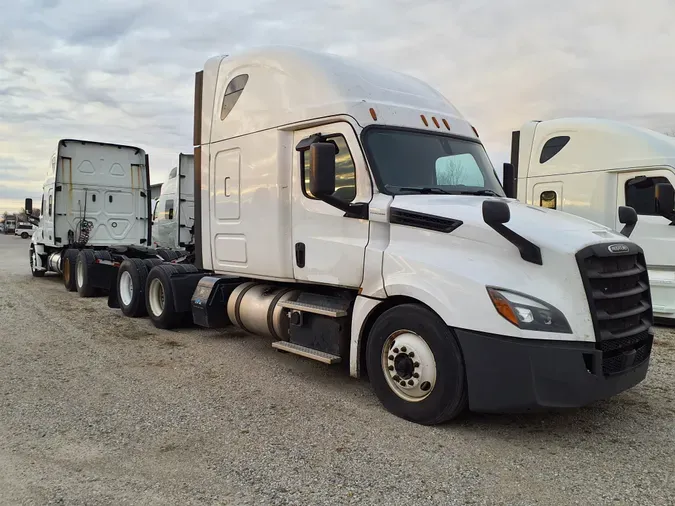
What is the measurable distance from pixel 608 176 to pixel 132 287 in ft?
26.5

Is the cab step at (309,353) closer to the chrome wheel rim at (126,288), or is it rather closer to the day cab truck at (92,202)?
the chrome wheel rim at (126,288)

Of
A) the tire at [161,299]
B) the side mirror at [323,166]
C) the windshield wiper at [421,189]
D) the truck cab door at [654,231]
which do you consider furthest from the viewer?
the truck cab door at [654,231]

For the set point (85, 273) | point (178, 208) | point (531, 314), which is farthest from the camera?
point (178, 208)

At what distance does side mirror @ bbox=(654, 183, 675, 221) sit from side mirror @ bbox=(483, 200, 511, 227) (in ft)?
11.7

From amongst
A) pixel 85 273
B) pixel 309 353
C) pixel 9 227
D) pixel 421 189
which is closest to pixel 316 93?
pixel 421 189

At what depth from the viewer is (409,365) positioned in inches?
177

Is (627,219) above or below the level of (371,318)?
above

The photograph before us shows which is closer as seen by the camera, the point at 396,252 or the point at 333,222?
the point at 396,252

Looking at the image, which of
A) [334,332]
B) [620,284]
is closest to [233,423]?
[334,332]

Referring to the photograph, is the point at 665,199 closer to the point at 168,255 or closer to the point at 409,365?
the point at 409,365

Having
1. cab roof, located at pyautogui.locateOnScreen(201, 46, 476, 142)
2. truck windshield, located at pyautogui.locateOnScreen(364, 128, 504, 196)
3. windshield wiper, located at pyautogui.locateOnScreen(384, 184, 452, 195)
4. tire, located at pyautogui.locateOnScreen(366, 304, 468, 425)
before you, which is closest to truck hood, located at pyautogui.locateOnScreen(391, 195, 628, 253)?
windshield wiper, located at pyautogui.locateOnScreen(384, 184, 452, 195)

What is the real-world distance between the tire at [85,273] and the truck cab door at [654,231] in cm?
1034

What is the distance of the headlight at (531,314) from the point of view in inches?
155

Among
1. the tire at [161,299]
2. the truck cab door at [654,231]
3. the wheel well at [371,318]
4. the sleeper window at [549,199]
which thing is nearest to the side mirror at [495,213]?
the wheel well at [371,318]
